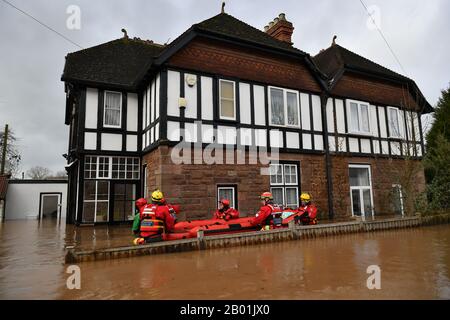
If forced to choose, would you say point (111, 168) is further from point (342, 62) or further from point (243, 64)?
point (342, 62)

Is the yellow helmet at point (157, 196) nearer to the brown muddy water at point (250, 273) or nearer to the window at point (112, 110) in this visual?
the brown muddy water at point (250, 273)

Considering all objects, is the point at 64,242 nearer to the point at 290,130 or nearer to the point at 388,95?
the point at 290,130

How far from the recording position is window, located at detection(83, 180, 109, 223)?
12609 mm

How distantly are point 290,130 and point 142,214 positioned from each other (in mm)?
7255

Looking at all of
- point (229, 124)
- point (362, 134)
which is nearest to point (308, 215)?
point (229, 124)

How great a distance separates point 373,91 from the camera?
50.6 ft

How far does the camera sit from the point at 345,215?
535 inches

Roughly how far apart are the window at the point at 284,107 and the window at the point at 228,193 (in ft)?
10.0

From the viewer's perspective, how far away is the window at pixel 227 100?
11555mm

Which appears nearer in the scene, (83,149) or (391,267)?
(391,267)

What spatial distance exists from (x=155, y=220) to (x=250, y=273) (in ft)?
9.64

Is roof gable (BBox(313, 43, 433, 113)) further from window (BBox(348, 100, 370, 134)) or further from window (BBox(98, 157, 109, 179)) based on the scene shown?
window (BBox(98, 157, 109, 179))

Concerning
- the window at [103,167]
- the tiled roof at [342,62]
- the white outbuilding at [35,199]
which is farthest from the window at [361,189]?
the white outbuilding at [35,199]
